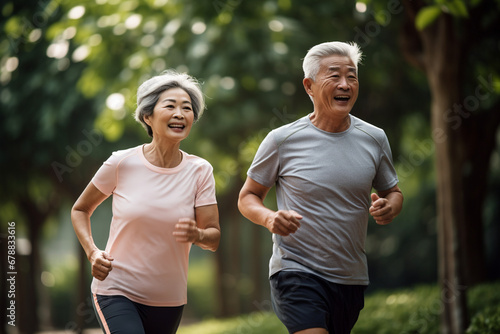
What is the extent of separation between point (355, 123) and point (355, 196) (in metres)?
0.46

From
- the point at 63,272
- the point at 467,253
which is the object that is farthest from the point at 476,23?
the point at 63,272

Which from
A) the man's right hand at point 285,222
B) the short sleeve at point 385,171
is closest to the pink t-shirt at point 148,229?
the man's right hand at point 285,222

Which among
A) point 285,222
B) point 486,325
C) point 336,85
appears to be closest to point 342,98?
point 336,85

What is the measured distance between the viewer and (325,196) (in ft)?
12.7

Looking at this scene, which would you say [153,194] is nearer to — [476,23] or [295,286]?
[295,286]

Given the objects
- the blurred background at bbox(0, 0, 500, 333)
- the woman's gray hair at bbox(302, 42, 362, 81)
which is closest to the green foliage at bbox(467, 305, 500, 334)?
the blurred background at bbox(0, 0, 500, 333)

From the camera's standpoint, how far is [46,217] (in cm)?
1620

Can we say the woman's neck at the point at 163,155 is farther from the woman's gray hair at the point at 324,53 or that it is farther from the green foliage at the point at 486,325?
the green foliage at the point at 486,325

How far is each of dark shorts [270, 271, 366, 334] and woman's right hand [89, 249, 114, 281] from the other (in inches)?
35.8

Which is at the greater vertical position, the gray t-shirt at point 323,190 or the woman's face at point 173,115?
the woman's face at point 173,115

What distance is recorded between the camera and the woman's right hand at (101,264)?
3756mm

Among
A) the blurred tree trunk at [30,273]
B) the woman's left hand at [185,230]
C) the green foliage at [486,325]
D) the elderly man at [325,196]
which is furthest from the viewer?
the blurred tree trunk at [30,273]

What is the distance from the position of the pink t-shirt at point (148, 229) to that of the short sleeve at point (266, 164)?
274 mm

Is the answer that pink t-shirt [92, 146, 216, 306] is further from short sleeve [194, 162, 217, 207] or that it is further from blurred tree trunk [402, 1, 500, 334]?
blurred tree trunk [402, 1, 500, 334]
